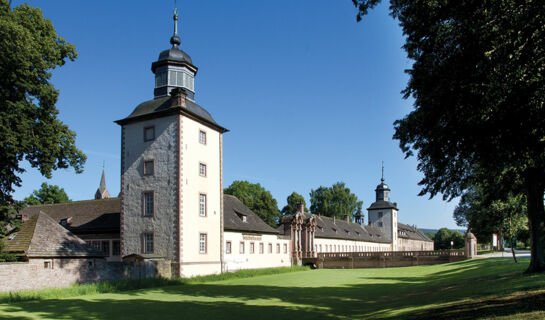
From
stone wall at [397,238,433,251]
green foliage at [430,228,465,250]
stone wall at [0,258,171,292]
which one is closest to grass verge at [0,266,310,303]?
stone wall at [0,258,171,292]

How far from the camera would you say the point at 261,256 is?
41.4m

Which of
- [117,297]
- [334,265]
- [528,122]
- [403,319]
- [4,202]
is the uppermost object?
[528,122]

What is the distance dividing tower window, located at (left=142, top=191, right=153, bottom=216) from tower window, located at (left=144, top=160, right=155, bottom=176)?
1379mm

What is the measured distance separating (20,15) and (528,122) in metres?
24.8

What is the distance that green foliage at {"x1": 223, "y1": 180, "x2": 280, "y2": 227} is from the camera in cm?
7050

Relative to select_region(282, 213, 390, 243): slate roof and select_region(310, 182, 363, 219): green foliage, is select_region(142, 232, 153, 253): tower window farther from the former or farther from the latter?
select_region(310, 182, 363, 219): green foliage

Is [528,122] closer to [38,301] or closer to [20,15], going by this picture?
[38,301]

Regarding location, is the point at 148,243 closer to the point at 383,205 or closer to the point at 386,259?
the point at 386,259

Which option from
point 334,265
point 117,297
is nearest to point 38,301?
point 117,297

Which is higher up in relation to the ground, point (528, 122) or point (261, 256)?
point (528, 122)

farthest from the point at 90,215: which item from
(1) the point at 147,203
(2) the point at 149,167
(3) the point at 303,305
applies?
(3) the point at 303,305

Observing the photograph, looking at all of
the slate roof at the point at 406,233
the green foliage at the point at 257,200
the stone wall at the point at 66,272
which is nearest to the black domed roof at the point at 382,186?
the slate roof at the point at 406,233

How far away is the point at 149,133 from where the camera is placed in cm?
3212

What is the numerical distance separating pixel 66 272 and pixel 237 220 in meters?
18.0
